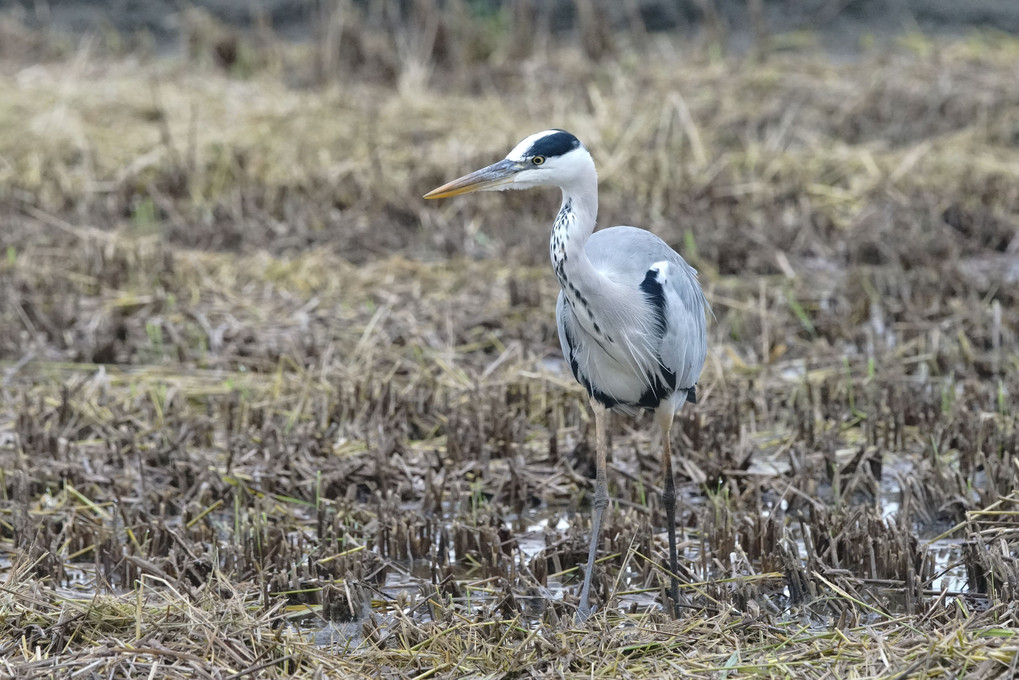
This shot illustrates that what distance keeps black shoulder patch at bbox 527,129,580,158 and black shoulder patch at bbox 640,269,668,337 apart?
503 millimetres

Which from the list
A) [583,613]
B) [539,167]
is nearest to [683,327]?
[539,167]

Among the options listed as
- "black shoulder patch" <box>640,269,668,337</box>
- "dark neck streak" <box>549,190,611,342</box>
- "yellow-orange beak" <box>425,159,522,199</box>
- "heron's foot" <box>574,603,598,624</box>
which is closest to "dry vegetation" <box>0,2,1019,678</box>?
"heron's foot" <box>574,603,598,624</box>

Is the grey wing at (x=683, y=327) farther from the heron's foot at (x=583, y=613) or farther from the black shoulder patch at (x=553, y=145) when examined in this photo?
the heron's foot at (x=583, y=613)

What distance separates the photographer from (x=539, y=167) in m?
3.68

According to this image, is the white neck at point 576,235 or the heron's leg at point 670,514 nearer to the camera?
the white neck at point 576,235

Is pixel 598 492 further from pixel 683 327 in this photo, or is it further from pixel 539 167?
pixel 539 167

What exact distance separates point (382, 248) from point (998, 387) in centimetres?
352

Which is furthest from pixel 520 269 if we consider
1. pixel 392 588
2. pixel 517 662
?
Result: pixel 517 662

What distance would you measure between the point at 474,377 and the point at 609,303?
71.7 inches

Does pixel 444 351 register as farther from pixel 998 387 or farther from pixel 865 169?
pixel 865 169

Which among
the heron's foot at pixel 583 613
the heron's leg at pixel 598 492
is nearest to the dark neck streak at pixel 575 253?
the heron's leg at pixel 598 492

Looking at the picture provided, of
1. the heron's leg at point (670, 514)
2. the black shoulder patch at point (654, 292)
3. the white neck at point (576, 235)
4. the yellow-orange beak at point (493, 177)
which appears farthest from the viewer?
the black shoulder patch at point (654, 292)

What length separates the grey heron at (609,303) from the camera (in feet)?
12.0

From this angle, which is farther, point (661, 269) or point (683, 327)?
point (683, 327)
